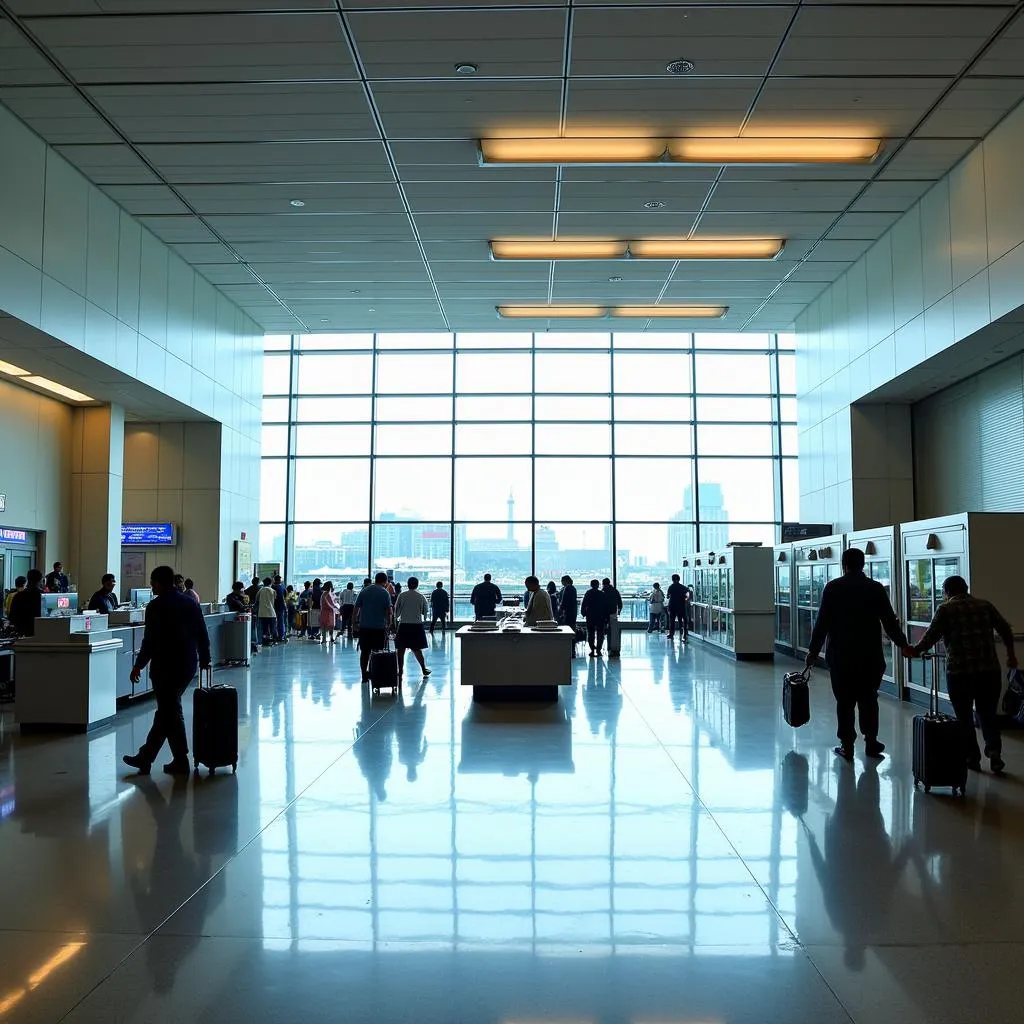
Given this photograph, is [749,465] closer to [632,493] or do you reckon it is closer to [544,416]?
[632,493]

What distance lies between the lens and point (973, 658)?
6.84 m

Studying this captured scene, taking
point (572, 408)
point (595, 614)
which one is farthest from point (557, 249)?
point (572, 408)

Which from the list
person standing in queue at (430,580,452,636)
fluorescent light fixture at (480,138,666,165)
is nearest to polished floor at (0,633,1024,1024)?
fluorescent light fixture at (480,138,666,165)

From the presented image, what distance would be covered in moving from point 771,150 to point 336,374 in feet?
50.7

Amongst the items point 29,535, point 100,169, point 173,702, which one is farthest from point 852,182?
point 29,535

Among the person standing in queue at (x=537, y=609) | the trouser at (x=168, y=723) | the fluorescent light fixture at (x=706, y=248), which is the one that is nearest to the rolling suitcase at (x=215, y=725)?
the trouser at (x=168, y=723)

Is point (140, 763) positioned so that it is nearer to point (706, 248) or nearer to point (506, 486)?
point (706, 248)

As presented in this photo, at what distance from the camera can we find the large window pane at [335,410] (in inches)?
967

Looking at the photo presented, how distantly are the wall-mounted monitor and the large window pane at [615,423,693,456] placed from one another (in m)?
11.5

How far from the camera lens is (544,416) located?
80.4 feet

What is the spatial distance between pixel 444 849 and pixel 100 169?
36.6 ft

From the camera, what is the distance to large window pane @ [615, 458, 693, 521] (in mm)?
24359

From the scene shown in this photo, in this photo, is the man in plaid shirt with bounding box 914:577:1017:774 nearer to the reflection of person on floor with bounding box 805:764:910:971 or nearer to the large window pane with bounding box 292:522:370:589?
the reflection of person on floor with bounding box 805:764:910:971

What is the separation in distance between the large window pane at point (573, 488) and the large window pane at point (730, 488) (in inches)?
101
